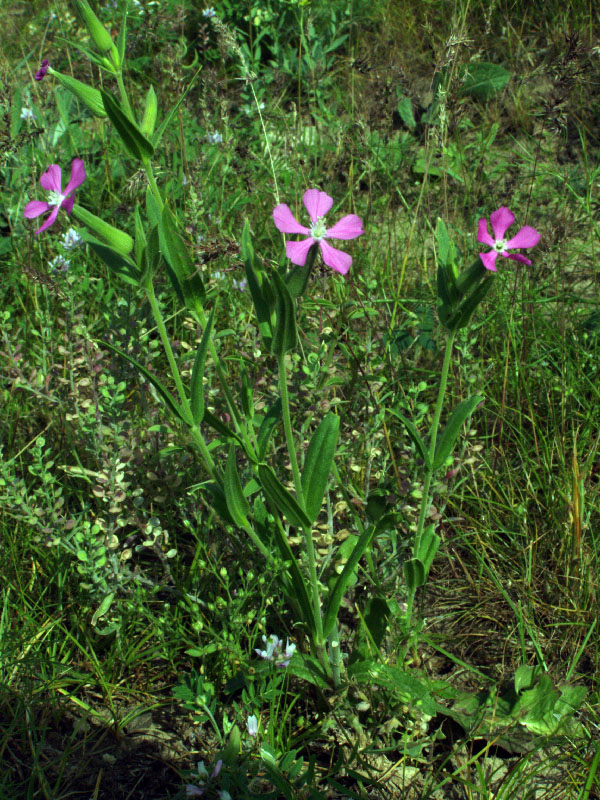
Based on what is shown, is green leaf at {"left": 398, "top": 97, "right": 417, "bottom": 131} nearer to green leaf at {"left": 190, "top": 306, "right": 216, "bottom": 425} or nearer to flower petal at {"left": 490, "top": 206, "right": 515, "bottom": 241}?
flower petal at {"left": 490, "top": 206, "right": 515, "bottom": 241}

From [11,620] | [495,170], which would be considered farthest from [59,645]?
[495,170]

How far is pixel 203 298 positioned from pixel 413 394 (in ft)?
2.25

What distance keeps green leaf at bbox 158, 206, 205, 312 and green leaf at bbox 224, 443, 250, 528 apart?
34 centimetres

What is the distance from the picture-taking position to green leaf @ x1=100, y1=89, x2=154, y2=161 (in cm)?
133

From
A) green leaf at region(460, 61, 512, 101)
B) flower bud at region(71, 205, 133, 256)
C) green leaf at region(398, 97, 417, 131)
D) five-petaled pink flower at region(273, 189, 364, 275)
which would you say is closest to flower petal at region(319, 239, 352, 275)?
five-petaled pink flower at region(273, 189, 364, 275)

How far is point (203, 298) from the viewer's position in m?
1.58

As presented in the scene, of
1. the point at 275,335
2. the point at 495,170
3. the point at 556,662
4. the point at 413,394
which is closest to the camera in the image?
the point at 275,335

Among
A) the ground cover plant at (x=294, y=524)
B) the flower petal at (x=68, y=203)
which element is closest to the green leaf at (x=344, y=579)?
the ground cover plant at (x=294, y=524)

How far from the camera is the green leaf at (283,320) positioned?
127 cm

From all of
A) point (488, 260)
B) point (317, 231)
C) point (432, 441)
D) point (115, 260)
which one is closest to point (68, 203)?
point (115, 260)

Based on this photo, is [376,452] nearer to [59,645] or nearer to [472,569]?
[472,569]

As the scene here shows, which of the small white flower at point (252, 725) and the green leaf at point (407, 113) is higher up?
the green leaf at point (407, 113)

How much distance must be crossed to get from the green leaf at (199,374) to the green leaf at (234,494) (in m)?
0.11

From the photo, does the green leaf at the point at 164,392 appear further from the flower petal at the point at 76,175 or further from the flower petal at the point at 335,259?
the flower petal at the point at 335,259
